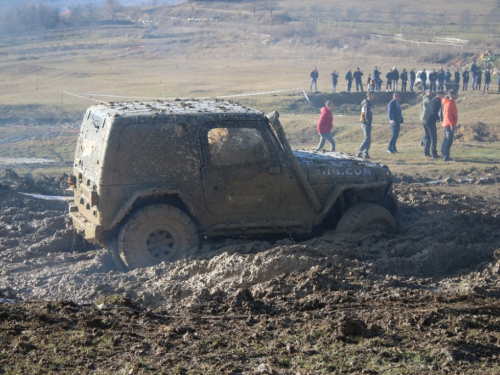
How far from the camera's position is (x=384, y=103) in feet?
109

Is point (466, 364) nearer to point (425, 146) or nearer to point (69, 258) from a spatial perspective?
point (69, 258)

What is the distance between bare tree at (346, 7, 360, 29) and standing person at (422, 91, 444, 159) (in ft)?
189

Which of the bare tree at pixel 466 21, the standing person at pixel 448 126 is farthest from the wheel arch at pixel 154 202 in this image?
the bare tree at pixel 466 21

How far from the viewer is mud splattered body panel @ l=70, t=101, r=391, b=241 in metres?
9.45

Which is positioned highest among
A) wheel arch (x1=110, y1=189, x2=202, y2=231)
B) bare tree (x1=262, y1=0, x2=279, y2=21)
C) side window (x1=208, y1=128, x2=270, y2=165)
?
bare tree (x1=262, y1=0, x2=279, y2=21)

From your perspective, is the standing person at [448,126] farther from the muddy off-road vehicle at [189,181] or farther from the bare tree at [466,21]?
the bare tree at [466,21]

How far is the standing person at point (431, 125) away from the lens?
20.5 m

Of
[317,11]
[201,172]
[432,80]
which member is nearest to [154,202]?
[201,172]

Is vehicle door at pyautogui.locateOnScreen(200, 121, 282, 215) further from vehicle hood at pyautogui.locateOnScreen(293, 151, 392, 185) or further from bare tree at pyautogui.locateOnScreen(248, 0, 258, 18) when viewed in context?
bare tree at pyautogui.locateOnScreen(248, 0, 258, 18)

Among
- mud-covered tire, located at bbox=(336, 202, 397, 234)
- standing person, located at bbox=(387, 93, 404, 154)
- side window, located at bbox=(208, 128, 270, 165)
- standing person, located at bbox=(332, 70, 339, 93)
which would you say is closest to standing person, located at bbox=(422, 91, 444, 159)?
standing person, located at bbox=(387, 93, 404, 154)

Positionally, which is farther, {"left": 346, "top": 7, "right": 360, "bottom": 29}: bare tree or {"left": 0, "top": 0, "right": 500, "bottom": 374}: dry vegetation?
{"left": 346, "top": 7, "right": 360, "bottom": 29}: bare tree

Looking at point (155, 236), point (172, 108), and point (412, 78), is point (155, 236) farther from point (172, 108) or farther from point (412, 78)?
point (412, 78)

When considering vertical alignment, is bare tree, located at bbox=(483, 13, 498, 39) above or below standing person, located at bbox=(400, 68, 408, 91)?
above

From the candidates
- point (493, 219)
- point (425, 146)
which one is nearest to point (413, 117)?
point (425, 146)
